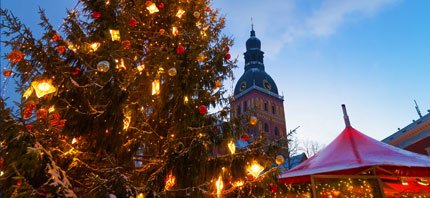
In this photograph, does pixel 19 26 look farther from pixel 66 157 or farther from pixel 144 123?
pixel 144 123

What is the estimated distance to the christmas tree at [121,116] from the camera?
8.75 feet

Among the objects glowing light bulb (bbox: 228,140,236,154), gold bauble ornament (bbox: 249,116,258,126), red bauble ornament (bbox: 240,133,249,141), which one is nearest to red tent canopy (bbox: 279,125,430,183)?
red bauble ornament (bbox: 240,133,249,141)

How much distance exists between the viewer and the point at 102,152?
3738 millimetres

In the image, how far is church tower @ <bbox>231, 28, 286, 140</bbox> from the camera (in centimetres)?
4650

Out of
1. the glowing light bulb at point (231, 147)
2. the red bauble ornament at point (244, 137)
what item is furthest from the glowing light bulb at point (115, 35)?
the red bauble ornament at point (244, 137)

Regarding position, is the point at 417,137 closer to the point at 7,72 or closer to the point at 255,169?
the point at 255,169

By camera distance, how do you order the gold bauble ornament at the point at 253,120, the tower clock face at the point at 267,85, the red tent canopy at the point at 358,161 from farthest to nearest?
1. the tower clock face at the point at 267,85
2. the red tent canopy at the point at 358,161
3. the gold bauble ornament at the point at 253,120

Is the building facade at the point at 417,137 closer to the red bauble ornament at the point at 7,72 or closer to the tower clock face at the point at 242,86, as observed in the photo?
the red bauble ornament at the point at 7,72

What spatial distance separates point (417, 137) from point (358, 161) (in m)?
16.9

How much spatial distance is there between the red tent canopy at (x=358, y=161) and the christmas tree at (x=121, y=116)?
1.47 meters

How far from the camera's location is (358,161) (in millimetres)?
4754

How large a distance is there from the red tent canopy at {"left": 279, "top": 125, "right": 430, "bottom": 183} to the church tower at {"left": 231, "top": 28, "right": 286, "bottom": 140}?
40249mm

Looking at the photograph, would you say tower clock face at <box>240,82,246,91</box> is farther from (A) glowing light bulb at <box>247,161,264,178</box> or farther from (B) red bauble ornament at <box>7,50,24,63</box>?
(B) red bauble ornament at <box>7,50,24,63</box>

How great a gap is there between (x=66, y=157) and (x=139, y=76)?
1.44 metres
